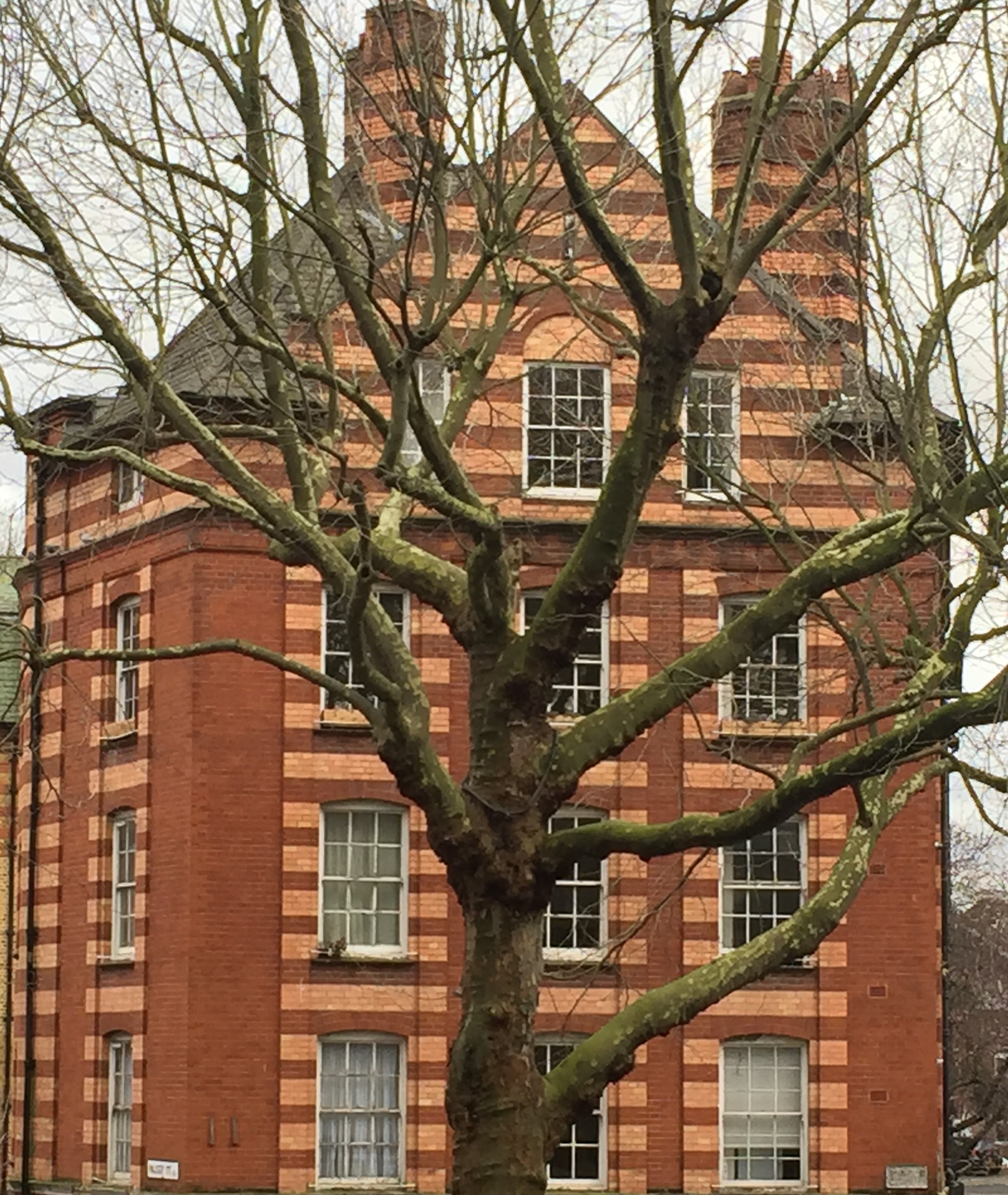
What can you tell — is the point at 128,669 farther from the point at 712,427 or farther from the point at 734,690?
the point at 712,427

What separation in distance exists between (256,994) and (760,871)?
7015mm

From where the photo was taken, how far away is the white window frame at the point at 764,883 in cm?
3447

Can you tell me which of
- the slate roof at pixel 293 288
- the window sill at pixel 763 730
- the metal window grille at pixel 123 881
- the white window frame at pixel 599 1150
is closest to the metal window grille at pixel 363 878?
the white window frame at pixel 599 1150

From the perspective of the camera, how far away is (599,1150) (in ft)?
112

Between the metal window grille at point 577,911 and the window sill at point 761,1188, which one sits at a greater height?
the metal window grille at point 577,911

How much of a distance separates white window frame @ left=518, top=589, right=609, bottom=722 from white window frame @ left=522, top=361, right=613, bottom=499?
1.37m

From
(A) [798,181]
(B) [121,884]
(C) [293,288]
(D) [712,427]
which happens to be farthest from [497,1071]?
(B) [121,884]

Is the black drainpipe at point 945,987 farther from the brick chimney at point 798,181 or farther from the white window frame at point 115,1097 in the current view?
the white window frame at point 115,1097

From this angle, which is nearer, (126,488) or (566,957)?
(566,957)

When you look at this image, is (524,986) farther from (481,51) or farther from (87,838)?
(87,838)

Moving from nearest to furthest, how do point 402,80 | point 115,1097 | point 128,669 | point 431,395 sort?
point 402,80 < point 431,395 < point 115,1097 < point 128,669

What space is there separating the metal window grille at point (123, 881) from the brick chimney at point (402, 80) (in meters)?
16.0

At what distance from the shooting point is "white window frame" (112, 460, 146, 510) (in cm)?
3575

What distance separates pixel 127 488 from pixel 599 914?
9.17 m
